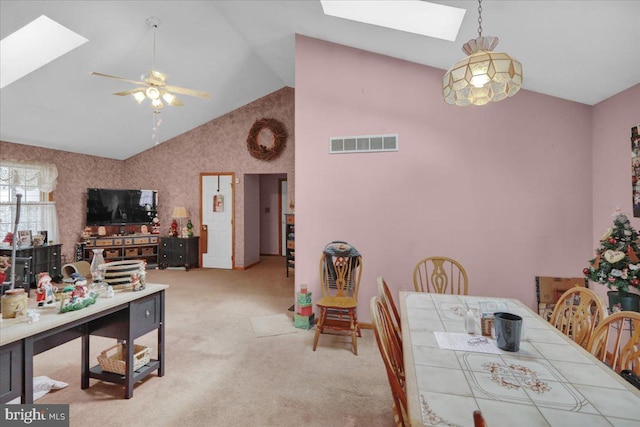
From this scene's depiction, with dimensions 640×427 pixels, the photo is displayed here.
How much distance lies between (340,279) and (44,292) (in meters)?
2.40

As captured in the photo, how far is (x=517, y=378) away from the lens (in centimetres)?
120

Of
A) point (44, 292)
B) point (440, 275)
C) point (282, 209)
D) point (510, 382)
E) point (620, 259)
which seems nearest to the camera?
point (510, 382)

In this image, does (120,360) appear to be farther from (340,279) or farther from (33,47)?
(33,47)

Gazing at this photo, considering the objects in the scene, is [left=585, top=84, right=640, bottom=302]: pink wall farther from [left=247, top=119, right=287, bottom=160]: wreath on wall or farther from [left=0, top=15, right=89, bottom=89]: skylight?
[left=0, top=15, right=89, bottom=89]: skylight

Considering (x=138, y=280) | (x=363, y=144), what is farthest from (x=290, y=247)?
(x=138, y=280)

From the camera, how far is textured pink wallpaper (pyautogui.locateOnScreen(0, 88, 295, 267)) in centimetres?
609

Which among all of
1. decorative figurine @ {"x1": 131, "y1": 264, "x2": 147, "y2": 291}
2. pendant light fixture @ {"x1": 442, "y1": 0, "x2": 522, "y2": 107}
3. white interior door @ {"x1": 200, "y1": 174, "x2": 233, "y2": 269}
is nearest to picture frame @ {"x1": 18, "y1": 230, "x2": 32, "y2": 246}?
white interior door @ {"x1": 200, "y1": 174, "x2": 233, "y2": 269}

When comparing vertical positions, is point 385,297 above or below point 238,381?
above

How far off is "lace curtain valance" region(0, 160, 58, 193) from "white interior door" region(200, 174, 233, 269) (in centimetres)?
256

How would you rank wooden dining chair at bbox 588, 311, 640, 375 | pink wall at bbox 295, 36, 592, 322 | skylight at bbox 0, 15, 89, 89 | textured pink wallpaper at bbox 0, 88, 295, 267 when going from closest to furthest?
1. wooden dining chair at bbox 588, 311, 640, 375
2. pink wall at bbox 295, 36, 592, 322
3. skylight at bbox 0, 15, 89, 89
4. textured pink wallpaper at bbox 0, 88, 295, 267

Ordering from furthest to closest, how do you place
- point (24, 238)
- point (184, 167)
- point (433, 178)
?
point (184, 167) → point (24, 238) → point (433, 178)

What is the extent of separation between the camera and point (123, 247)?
254 inches

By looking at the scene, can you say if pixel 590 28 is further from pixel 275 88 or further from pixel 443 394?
pixel 275 88

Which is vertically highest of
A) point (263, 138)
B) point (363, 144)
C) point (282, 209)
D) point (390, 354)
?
point (263, 138)
